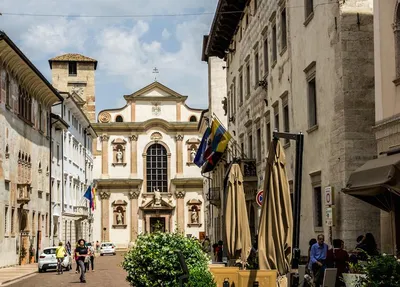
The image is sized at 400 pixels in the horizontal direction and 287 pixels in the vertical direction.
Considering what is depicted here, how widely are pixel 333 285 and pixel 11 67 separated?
30.3 m

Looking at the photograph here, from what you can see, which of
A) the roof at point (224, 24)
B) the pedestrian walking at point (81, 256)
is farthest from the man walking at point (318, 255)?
the roof at point (224, 24)

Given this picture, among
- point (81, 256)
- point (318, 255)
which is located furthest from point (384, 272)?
point (81, 256)

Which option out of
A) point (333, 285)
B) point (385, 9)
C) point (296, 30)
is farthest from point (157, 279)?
point (296, 30)

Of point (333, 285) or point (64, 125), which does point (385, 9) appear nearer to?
point (333, 285)

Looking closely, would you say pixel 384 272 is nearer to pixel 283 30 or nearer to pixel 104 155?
pixel 283 30

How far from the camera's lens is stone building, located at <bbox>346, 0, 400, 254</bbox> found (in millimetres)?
15570

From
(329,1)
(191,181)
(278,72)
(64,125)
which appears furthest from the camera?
(191,181)

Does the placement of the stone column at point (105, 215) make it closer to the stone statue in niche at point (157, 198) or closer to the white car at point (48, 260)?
the stone statue in niche at point (157, 198)

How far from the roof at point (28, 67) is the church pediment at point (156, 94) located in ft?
83.8

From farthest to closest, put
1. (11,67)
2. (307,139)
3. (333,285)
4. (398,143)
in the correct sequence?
(11,67)
(307,139)
(398,143)
(333,285)

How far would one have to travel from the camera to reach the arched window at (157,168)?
78.6 metres

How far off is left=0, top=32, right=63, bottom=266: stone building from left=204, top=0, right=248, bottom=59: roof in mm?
9864

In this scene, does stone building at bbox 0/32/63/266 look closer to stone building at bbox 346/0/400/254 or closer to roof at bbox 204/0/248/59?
roof at bbox 204/0/248/59

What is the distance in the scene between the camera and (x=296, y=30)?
23.5 m
